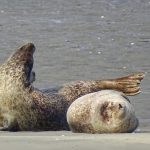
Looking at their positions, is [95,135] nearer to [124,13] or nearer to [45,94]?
[45,94]

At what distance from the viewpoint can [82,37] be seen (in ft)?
53.3

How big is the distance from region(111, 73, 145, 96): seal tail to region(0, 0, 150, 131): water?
361 millimetres

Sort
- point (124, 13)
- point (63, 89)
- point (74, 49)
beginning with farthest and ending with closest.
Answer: point (124, 13) → point (74, 49) → point (63, 89)

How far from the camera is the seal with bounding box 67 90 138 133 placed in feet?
26.0

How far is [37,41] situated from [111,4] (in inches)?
217

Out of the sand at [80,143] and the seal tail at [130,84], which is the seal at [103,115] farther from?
the seal tail at [130,84]

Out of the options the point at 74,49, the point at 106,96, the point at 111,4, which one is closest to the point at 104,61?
the point at 74,49

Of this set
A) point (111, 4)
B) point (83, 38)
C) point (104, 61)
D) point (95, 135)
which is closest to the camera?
point (95, 135)

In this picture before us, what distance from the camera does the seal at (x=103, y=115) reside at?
793cm

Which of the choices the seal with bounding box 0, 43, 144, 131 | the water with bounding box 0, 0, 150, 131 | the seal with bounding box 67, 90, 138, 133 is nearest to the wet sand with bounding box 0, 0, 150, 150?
the water with bounding box 0, 0, 150, 131

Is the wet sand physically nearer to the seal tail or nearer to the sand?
the sand

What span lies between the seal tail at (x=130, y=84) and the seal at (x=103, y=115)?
32.8 inches

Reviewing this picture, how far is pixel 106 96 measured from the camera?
26.9 ft

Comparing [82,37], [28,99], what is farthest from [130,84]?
[82,37]
